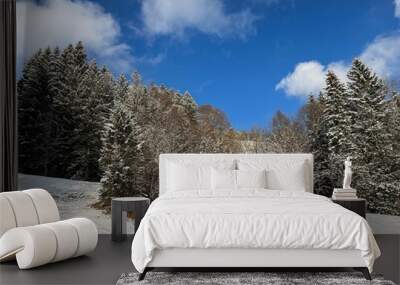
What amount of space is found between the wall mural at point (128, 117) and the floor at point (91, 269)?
81.0 inches

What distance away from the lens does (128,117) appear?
313 inches

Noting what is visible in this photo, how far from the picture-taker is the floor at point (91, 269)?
15.0 feet

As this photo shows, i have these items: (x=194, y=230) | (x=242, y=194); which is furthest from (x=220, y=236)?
(x=242, y=194)

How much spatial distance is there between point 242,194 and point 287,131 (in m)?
2.31

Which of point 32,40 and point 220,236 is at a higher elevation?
point 32,40

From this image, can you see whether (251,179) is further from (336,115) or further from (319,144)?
(336,115)

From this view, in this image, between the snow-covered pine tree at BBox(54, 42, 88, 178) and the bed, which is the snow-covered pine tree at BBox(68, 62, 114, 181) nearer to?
the snow-covered pine tree at BBox(54, 42, 88, 178)

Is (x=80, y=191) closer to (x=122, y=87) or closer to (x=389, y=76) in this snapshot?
(x=122, y=87)

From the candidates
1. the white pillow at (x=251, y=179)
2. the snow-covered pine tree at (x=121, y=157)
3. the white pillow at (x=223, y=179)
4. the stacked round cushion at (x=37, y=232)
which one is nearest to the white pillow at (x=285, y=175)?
the white pillow at (x=251, y=179)

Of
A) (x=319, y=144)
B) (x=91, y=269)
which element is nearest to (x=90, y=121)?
(x=319, y=144)

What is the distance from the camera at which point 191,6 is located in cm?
788

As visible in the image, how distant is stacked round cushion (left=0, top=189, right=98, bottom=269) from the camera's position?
4887 millimetres

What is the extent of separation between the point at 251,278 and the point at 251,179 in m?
1.92

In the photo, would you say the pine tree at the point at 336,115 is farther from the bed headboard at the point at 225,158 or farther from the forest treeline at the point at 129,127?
the bed headboard at the point at 225,158
